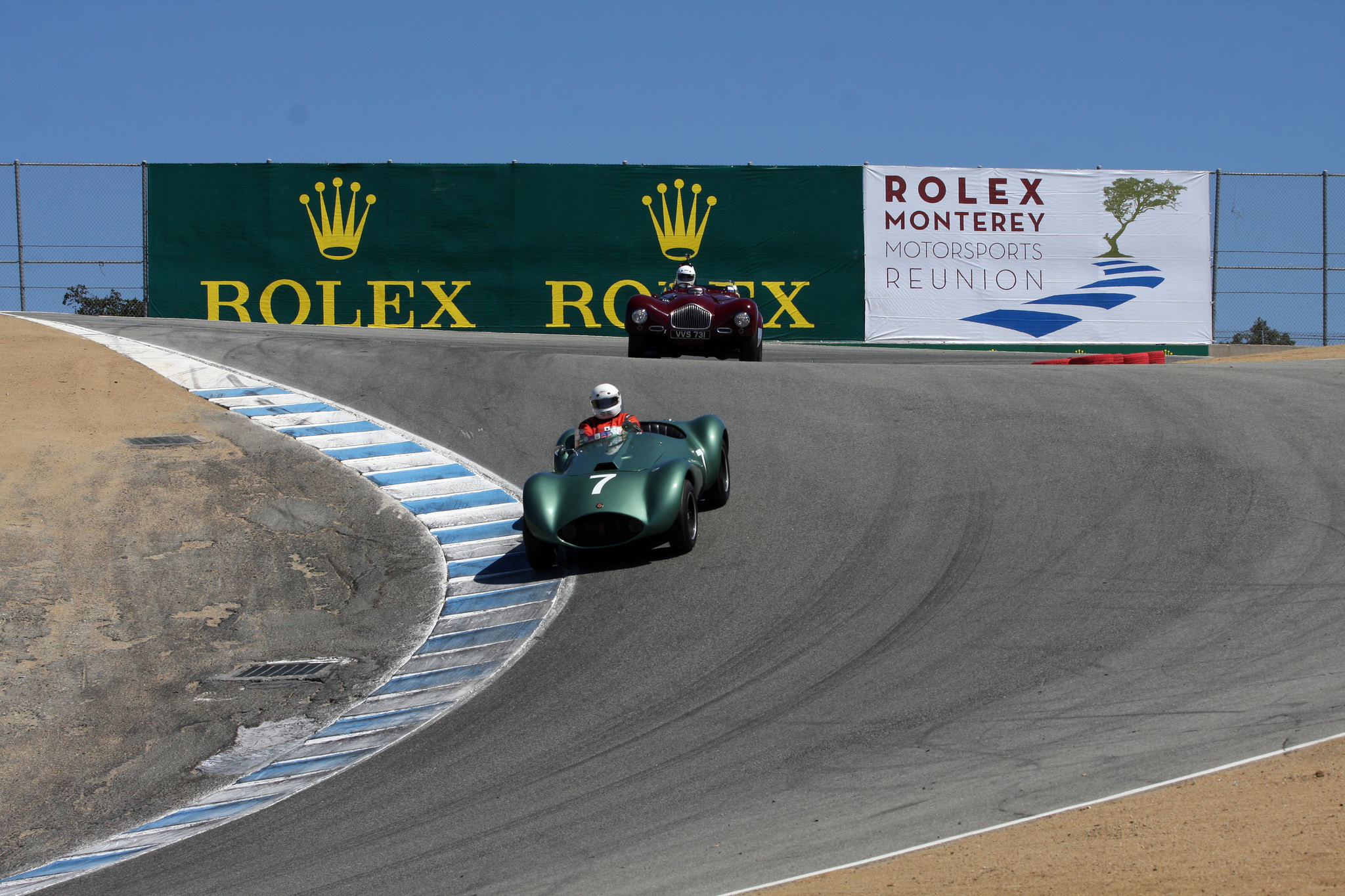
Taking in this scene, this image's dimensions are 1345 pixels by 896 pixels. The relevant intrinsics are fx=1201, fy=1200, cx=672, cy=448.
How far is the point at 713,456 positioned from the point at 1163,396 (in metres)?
4.86

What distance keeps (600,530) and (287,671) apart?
226cm

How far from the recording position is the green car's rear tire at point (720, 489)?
9.62 m

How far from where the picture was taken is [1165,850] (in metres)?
3.99

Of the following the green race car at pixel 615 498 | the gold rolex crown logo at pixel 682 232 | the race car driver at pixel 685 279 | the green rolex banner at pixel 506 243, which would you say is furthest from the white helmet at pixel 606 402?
the gold rolex crown logo at pixel 682 232

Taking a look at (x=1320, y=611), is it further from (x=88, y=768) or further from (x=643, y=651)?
(x=88, y=768)

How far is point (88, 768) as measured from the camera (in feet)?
20.9

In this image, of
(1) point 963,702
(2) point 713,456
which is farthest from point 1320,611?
(2) point 713,456

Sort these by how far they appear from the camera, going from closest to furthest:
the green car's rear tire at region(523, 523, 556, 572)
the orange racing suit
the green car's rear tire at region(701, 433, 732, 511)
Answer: the green car's rear tire at region(523, 523, 556, 572) → the orange racing suit → the green car's rear tire at region(701, 433, 732, 511)

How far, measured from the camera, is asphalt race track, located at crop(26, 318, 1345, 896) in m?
4.79

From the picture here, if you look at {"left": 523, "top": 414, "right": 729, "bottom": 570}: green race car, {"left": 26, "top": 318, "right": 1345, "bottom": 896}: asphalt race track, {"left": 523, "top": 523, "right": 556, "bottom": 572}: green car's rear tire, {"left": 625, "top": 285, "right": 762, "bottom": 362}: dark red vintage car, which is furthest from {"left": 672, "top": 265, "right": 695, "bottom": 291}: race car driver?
{"left": 523, "top": 523, "right": 556, "bottom": 572}: green car's rear tire

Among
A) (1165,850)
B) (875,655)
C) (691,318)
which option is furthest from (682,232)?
(1165,850)

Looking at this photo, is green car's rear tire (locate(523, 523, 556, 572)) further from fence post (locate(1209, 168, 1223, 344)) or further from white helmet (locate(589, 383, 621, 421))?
fence post (locate(1209, 168, 1223, 344))

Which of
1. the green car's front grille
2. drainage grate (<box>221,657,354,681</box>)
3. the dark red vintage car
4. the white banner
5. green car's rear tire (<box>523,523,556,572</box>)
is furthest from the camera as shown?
the white banner

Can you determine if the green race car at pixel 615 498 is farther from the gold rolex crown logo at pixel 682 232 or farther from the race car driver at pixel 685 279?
the gold rolex crown logo at pixel 682 232
